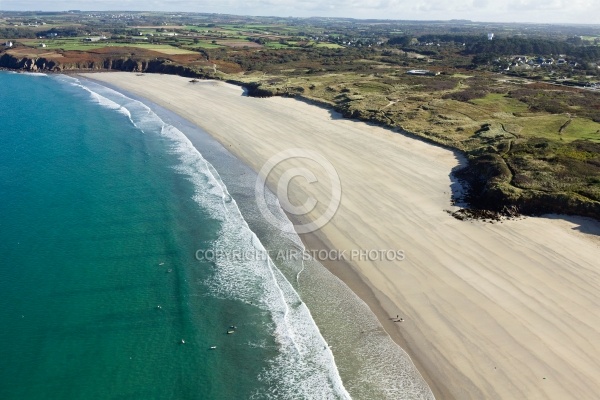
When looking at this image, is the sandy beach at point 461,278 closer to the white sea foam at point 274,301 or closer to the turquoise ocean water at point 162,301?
the turquoise ocean water at point 162,301

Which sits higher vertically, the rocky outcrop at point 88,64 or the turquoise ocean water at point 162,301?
the rocky outcrop at point 88,64

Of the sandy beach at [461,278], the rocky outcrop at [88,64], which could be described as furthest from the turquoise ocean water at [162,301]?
the rocky outcrop at [88,64]

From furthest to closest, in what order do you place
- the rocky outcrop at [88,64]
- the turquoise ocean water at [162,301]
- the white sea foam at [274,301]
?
the rocky outcrop at [88,64]
the turquoise ocean water at [162,301]
the white sea foam at [274,301]

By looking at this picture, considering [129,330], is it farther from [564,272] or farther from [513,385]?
[564,272]

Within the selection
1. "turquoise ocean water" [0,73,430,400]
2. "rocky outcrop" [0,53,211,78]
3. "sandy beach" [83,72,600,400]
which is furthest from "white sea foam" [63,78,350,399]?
"rocky outcrop" [0,53,211,78]

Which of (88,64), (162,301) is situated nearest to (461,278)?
(162,301)

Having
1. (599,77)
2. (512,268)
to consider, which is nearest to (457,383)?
(512,268)

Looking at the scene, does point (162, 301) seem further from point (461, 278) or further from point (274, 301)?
point (461, 278)
